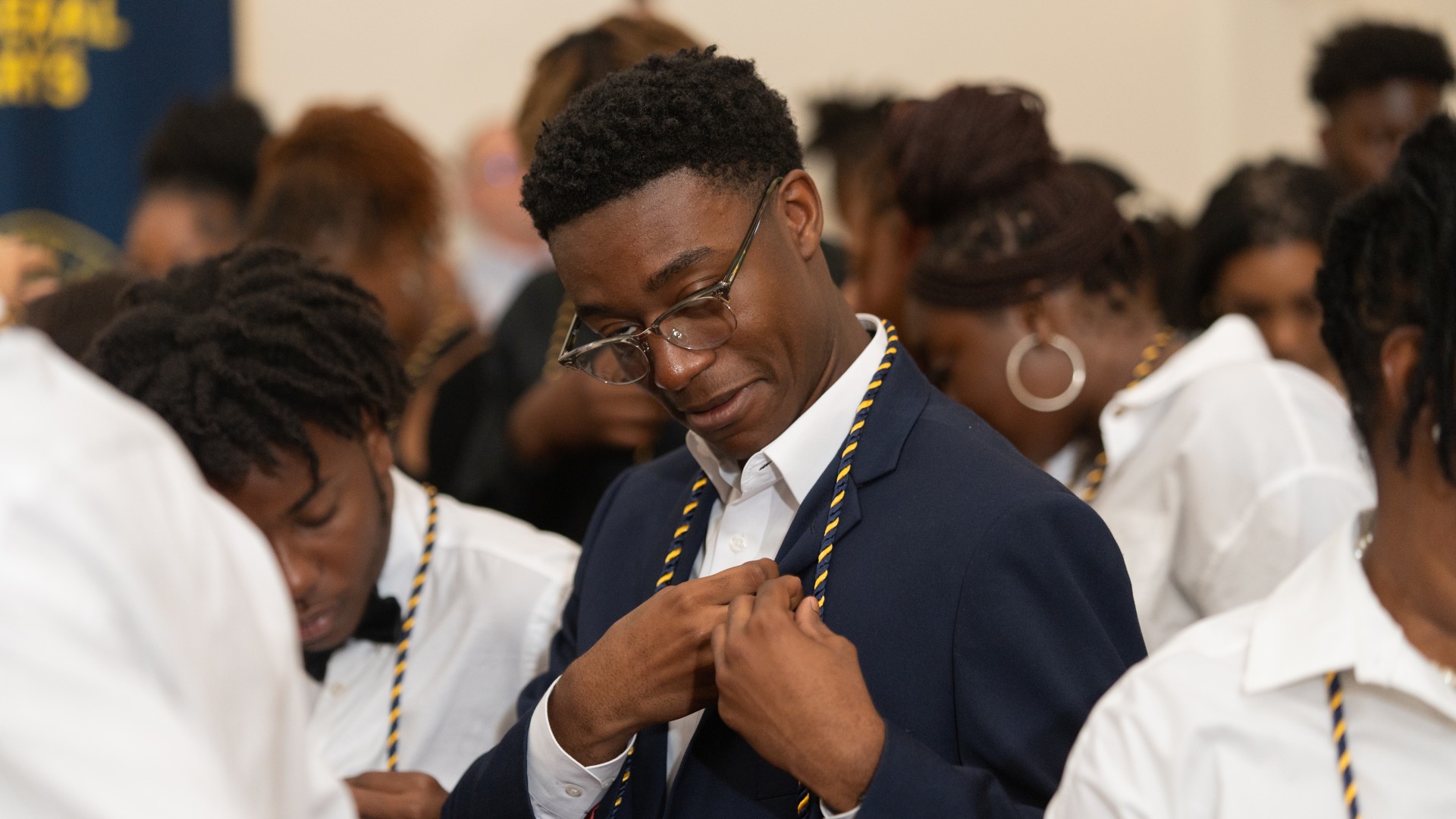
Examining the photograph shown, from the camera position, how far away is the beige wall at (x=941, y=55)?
5305mm

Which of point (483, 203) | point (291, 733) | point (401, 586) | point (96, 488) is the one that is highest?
point (96, 488)

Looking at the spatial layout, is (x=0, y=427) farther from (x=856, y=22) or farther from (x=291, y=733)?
(x=856, y=22)

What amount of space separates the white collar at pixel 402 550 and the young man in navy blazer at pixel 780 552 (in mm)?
457

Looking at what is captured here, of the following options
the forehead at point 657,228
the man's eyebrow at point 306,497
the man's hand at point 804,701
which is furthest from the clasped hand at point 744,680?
the man's eyebrow at point 306,497

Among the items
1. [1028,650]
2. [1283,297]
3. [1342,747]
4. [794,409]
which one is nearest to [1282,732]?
[1342,747]

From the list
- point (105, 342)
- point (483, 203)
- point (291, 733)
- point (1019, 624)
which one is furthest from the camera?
point (483, 203)

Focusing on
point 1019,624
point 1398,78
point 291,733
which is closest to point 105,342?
point 291,733

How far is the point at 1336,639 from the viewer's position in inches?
50.6

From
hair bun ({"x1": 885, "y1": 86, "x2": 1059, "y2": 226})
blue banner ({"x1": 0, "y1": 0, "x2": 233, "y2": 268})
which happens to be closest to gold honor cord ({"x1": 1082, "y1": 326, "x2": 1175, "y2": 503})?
hair bun ({"x1": 885, "y1": 86, "x2": 1059, "y2": 226})

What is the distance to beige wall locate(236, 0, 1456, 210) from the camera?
209 inches

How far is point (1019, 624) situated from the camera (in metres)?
1.40

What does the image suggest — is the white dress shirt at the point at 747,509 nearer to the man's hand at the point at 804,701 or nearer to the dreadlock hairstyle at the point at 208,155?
the man's hand at the point at 804,701

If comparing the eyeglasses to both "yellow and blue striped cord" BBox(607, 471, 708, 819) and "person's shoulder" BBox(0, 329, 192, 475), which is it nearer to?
"yellow and blue striped cord" BBox(607, 471, 708, 819)

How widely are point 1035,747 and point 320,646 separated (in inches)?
42.8
